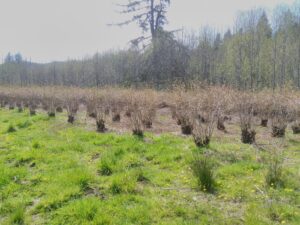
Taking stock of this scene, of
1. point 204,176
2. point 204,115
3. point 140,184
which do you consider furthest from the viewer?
point 204,115

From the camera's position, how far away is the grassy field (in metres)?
3.48

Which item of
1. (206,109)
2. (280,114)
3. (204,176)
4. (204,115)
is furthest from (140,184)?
(280,114)

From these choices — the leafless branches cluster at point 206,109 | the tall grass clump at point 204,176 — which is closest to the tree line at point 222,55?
the leafless branches cluster at point 206,109

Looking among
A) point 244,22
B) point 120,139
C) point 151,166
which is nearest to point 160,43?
point 120,139

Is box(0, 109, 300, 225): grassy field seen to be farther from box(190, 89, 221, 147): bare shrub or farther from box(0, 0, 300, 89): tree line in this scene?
box(0, 0, 300, 89): tree line

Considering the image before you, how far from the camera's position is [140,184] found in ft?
14.7

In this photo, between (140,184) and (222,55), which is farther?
(222,55)

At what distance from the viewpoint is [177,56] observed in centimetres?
2295

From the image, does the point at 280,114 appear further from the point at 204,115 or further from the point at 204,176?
the point at 204,176

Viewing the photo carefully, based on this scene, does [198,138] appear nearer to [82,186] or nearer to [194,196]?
[194,196]

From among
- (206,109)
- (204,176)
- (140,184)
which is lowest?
(140,184)

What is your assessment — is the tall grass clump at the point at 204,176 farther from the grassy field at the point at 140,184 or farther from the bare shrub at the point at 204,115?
the bare shrub at the point at 204,115

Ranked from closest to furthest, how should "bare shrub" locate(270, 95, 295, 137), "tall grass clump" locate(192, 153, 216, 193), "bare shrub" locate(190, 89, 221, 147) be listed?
"tall grass clump" locate(192, 153, 216, 193), "bare shrub" locate(190, 89, 221, 147), "bare shrub" locate(270, 95, 295, 137)

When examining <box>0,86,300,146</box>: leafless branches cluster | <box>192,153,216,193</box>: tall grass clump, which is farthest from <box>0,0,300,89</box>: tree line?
<box>192,153,216,193</box>: tall grass clump
